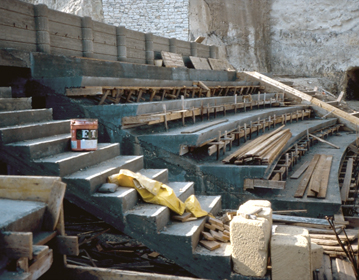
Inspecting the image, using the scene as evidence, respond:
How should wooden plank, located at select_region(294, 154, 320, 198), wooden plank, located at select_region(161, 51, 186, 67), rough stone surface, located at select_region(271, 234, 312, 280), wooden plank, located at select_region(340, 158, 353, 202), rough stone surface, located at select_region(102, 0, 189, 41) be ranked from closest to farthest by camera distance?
rough stone surface, located at select_region(271, 234, 312, 280), wooden plank, located at select_region(294, 154, 320, 198), wooden plank, located at select_region(340, 158, 353, 202), wooden plank, located at select_region(161, 51, 186, 67), rough stone surface, located at select_region(102, 0, 189, 41)

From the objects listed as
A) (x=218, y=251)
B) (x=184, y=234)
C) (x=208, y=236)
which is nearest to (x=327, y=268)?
(x=218, y=251)

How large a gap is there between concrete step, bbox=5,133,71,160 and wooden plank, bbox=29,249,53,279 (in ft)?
6.04

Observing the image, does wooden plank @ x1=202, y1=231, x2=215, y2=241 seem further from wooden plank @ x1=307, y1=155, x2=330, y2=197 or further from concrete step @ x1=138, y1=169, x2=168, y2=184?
wooden plank @ x1=307, y1=155, x2=330, y2=197

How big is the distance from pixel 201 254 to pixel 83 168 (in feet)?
6.83

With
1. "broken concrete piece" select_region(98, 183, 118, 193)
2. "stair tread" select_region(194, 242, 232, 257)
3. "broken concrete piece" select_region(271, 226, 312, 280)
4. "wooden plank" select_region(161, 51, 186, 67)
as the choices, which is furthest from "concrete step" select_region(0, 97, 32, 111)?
"wooden plank" select_region(161, 51, 186, 67)

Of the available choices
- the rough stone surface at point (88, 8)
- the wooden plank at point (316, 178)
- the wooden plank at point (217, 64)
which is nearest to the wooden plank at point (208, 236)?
the wooden plank at point (316, 178)

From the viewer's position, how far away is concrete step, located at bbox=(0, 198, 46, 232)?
10.7ft

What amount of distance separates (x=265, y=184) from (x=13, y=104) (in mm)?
4745

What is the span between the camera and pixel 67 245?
3.55m

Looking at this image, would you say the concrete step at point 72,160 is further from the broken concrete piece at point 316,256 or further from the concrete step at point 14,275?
the broken concrete piece at point 316,256

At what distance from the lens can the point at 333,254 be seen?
16.5 ft

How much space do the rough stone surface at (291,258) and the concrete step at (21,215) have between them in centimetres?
258

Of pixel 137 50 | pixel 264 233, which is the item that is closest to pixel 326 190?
pixel 264 233

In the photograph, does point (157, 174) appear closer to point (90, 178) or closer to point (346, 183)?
point (90, 178)
